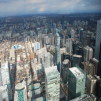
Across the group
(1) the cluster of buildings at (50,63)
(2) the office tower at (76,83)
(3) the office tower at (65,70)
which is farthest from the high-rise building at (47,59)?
(2) the office tower at (76,83)

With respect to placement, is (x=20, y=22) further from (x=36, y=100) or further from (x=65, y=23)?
(x=36, y=100)

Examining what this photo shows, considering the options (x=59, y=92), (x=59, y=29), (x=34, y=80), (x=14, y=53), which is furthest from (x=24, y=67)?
(x=59, y=29)

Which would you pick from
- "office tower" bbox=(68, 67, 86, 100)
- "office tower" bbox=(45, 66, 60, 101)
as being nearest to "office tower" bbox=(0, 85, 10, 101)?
"office tower" bbox=(45, 66, 60, 101)

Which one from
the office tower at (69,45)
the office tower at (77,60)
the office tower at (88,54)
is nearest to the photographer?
the office tower at (77,60)

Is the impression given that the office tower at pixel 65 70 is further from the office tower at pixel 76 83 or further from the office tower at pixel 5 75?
the office tower at pixel 5 75

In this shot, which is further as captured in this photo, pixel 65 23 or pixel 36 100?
pixel 65 23

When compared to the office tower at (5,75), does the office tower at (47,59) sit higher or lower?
higher

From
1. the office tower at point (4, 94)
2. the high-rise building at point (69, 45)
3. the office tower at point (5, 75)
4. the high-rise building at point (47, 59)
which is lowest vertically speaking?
the office tower at point (4, 94)
